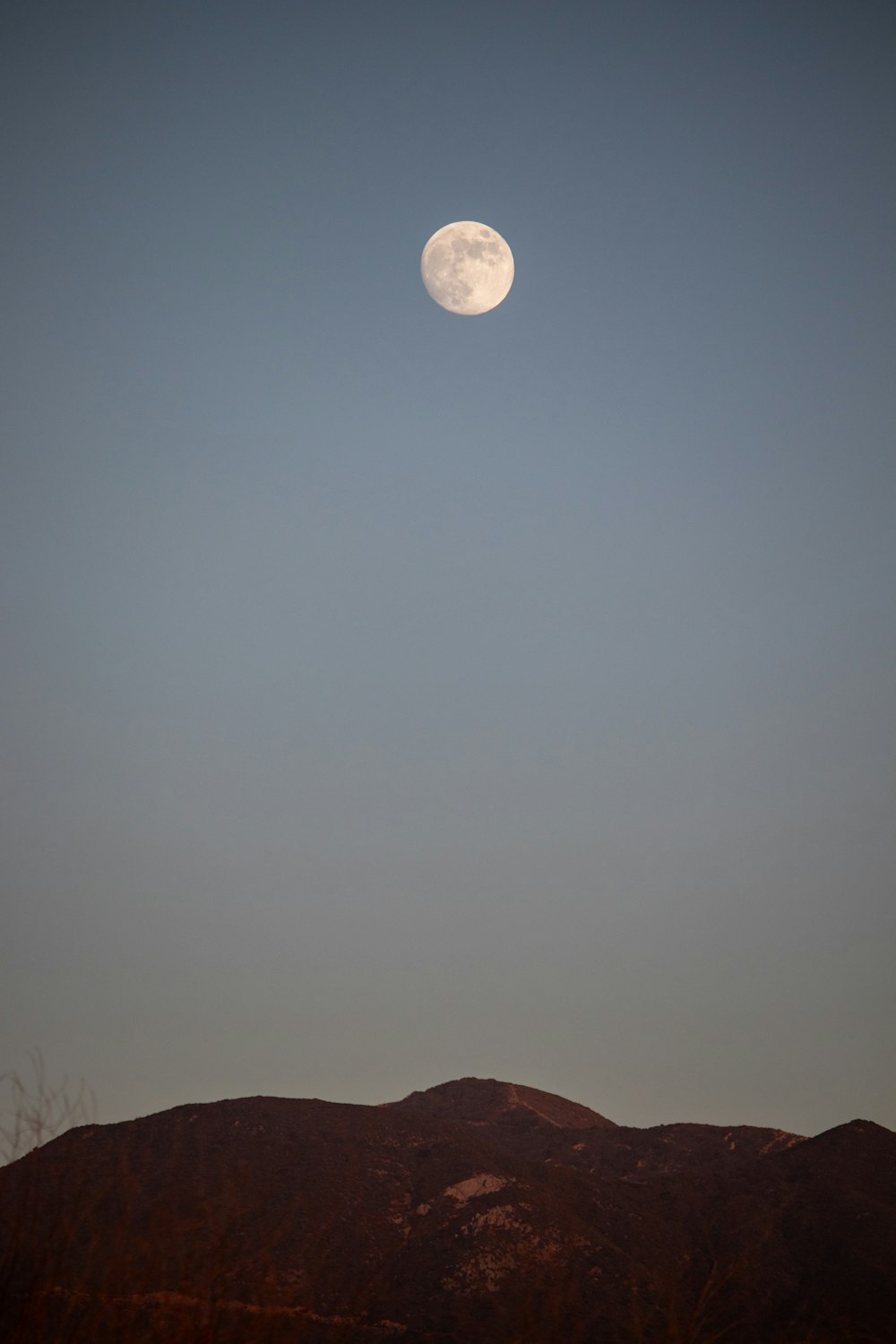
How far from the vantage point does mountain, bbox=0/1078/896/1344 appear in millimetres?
29125

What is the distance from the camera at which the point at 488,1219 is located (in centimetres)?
3497

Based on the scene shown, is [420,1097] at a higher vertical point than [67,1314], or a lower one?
lower

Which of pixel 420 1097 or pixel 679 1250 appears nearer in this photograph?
pixel 679 1250

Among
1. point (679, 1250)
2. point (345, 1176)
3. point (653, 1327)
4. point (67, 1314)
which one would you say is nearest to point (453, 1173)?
point (345, 1176)

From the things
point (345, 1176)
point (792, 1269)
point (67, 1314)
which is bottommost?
point (792, 1269)

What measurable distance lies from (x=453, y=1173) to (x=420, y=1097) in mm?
22789

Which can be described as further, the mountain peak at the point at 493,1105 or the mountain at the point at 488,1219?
the mountain peak at the point at 493,1105

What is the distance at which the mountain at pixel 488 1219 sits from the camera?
2912cm

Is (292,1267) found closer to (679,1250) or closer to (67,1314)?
(679,1250)

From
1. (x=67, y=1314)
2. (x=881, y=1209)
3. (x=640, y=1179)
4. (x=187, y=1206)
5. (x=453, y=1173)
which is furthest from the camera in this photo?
(x=640, y=1179)

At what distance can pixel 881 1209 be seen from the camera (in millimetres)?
36438

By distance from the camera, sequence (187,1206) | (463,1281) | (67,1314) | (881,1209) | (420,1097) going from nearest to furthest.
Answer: (67,1314) → (463,1281) → (187,1206) → (881,1209) → (420,1097)

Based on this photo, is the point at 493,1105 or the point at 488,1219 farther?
the point at 493,1105

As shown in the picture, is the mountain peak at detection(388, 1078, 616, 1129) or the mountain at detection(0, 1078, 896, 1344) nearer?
the mountain at detection(0, 1078, 896, 1344)
